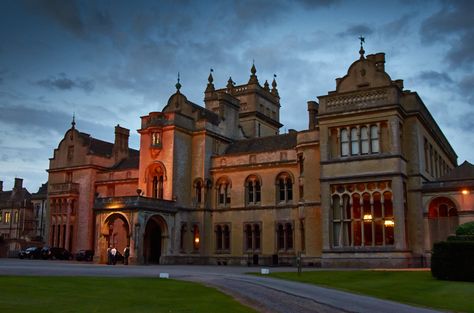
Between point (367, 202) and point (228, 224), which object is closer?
point (367, 202)

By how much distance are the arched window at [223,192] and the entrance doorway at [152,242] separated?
6710 millimetres

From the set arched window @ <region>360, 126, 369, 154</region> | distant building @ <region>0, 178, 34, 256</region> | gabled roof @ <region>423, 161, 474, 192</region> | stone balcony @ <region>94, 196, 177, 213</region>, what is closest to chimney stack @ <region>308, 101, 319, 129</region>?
arched window @ <region>360, 126, 369, 154</region>

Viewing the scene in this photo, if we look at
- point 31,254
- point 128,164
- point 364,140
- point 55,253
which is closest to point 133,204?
point 55,253

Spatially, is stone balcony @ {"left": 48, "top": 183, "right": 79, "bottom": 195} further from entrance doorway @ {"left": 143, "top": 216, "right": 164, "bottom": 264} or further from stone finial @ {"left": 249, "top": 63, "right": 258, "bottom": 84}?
stone finial @ {"left": 249, "top": 63, "right": 258, "bottom": 84}

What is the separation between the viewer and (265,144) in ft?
186

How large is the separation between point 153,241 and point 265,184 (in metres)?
13.1

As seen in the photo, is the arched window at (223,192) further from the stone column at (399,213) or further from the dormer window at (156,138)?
the stone column at (399,213)

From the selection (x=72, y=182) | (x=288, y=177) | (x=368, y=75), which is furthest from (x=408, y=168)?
(x=72, y=182)

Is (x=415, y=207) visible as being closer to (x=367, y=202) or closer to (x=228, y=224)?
(x=367, y=202)

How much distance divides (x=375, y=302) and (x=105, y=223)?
35.7m

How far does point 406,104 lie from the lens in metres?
45.9

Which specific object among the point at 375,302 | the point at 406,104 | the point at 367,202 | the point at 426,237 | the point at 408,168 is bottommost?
the point at 375,302

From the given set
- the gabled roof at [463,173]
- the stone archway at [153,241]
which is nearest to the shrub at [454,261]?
the gabled roof at [463,173]

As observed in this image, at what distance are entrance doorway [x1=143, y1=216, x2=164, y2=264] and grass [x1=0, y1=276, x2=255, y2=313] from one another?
30.3 metres
